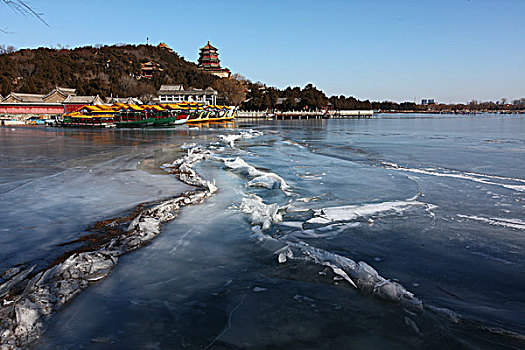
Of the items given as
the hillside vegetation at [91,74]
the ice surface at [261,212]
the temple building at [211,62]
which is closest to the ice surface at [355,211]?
the ice surface at [261,212]

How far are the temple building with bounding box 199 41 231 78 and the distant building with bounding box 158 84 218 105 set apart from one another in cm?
2782

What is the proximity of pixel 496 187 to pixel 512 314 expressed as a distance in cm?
649

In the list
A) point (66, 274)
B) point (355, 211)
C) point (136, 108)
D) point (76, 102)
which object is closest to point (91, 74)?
point (76, 102)

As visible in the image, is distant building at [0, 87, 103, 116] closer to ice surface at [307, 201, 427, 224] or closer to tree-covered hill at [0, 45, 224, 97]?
tree-covered hill at [0, 45, 224, 97]

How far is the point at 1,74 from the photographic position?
67625 mm

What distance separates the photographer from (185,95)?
233 feet

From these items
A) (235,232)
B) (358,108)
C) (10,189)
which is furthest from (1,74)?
(358,108)

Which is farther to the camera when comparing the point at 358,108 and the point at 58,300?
the point at 358,108

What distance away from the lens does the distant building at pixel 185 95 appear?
2761 inches

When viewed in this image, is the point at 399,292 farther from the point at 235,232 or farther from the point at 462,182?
the point at 462,182

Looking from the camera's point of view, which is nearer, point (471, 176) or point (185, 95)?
point (471, 176)

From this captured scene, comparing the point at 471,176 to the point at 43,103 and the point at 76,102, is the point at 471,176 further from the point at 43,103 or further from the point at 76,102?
the point at 43,103

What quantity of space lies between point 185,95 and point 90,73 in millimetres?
24910

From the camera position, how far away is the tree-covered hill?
6600 cm
